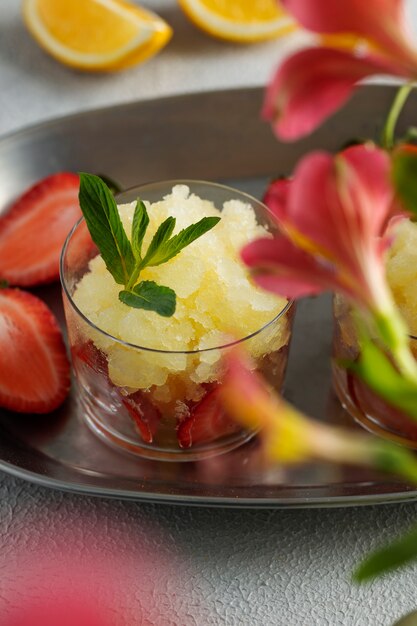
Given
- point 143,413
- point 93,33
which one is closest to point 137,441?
point 143,413

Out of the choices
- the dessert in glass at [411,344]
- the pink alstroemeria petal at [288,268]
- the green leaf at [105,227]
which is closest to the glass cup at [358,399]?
the dessert in glass at [411,344]

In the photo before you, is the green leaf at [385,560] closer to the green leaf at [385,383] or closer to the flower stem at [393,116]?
the green leaf at [385,383]

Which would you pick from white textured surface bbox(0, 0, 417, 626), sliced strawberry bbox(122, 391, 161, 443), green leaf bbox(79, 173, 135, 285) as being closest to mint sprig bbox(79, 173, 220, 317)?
green leaf bbox(79, 173, 135, 285)

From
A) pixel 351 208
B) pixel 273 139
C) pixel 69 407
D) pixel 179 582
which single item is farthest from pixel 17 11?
pixel 351 208

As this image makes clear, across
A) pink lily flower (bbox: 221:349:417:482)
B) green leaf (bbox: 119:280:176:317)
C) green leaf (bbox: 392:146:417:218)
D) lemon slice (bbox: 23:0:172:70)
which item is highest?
green leaf (bbox: 392:146:417:218)

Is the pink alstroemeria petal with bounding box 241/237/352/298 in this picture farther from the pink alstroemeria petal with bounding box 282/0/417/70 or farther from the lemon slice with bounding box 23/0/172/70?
the lemon slice with bounding box 23/0/172/70

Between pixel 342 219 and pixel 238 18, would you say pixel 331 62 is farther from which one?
pixel 238 18

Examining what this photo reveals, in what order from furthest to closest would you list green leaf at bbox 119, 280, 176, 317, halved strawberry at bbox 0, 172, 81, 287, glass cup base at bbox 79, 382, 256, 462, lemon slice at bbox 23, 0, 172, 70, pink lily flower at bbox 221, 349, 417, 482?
1. lemon slice at bbox 23, 0, 172, 70
2. halved strawberry at bbox 0, 172, 81, 287
3. glass cup base at bbox 79, 382, 256, 462
4. green leaf at bbox 119, 280, 176, 317
5. pink lily flower at bbox 221, 349, 417, 482
